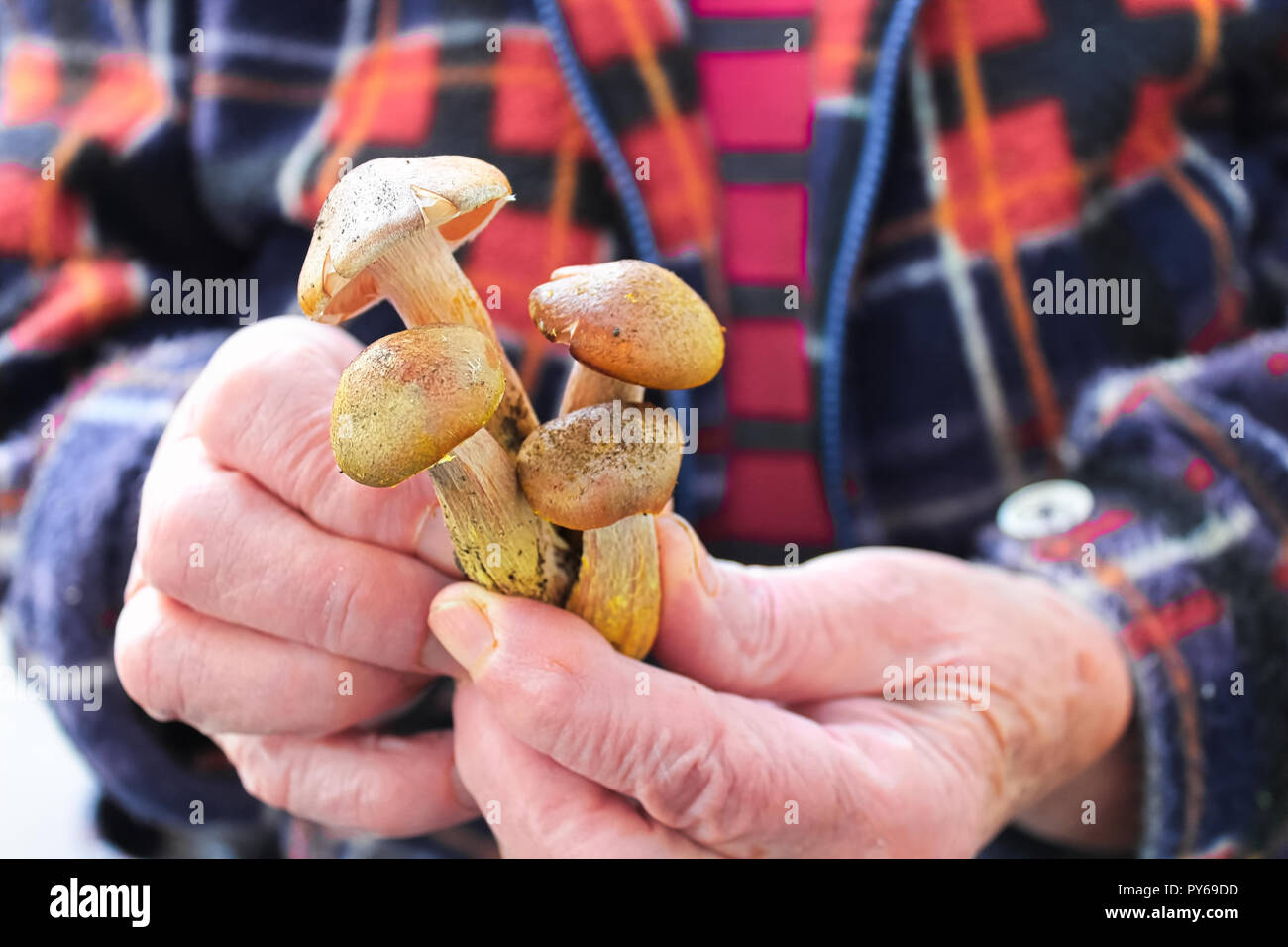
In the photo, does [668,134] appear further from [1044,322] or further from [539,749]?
[539,749]

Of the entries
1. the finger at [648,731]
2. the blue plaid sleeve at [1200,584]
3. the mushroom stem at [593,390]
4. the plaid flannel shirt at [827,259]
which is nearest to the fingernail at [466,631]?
the finger at [648,731]

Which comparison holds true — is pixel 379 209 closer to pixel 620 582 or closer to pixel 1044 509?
pixel 620 582

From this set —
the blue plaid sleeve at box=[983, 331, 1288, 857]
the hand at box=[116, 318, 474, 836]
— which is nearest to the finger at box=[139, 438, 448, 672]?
the hand at box=[116, 318, 474, 836]

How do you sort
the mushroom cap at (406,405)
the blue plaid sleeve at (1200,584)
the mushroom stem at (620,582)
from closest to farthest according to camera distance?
1. the mushroom cap at (406,405)
2. the mushroom stem at (620,582)
3. the blue plaid sleeve at (1200,584)

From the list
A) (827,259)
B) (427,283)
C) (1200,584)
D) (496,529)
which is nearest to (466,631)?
(496,529)

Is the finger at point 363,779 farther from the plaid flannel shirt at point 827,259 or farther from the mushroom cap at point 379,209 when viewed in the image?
the mushroom cap at point 379,209

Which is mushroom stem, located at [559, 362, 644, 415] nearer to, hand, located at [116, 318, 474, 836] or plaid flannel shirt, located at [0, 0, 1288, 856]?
hand, located at [116, 318, 474, 836]
